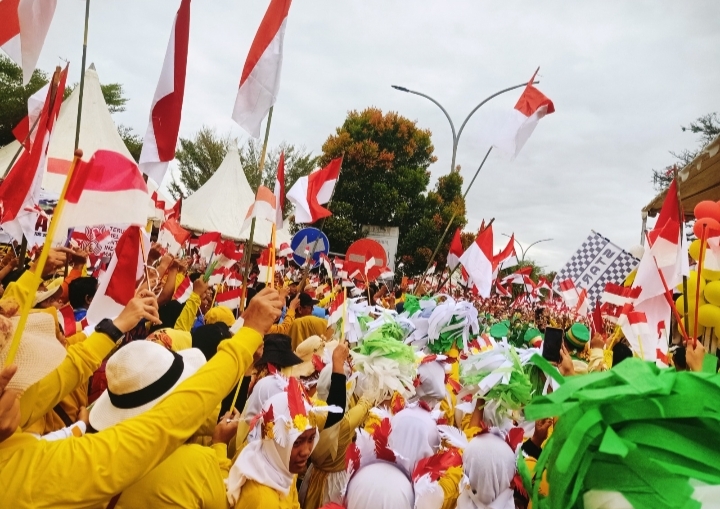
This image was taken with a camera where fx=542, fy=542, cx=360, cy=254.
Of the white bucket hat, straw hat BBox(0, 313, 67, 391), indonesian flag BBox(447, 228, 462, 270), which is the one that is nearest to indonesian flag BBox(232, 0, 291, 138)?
the white bucket hat

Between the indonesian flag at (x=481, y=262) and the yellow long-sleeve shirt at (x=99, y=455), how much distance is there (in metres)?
5.74

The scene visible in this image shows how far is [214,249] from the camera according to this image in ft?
28.1

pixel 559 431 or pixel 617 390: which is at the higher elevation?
pixel 617 390

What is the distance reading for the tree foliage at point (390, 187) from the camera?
1038 inches

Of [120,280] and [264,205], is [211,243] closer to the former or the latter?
[264,205]

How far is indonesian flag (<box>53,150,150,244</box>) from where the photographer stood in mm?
2557

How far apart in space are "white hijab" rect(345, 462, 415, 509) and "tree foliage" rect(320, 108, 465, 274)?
2352 centimetres

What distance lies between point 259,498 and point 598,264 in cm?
600

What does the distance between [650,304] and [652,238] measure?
0.57m

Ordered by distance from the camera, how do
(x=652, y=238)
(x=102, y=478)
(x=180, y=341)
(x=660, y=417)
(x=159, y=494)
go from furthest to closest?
1. (x=652, y=238)
2. (x=180, y=341)
3. (x=159, y=494)
4. (x=102, y=478)
5. (x=660, y=417)

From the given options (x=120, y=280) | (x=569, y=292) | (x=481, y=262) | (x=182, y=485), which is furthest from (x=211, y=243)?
(x=182, y=485)

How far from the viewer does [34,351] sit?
5.85 ft

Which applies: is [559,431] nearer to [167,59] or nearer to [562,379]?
[562,379]

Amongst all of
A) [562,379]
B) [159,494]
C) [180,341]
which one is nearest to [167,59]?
[180,341]
